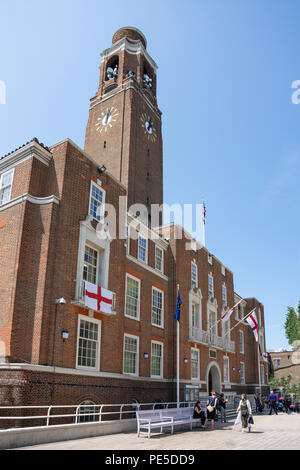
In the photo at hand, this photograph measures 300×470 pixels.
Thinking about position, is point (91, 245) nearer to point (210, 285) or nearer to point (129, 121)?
point (210, 285)

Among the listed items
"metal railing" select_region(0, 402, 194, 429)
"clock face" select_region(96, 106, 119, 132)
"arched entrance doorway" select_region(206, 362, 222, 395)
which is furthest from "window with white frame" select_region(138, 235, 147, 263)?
"clock face" select_region(96, 106, 119, 132)

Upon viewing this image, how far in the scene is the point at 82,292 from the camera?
16578 millimetres

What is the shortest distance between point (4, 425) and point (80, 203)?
31.2 ft

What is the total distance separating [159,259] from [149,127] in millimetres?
17311

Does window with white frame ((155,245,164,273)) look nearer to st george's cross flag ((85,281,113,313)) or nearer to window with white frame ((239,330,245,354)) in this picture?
st george's cross flag ((85,281,113,313))

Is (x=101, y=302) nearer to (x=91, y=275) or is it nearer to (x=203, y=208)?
(x=91, y=275)

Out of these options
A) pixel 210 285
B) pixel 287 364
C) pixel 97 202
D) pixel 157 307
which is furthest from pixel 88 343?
pixel 287 364

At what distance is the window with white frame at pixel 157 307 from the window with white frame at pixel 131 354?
2.90 meters

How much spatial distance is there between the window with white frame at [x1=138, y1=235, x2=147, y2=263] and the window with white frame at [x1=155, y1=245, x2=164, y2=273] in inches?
68.6

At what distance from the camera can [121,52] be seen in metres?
40.6

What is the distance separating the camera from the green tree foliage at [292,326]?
50125 mm
